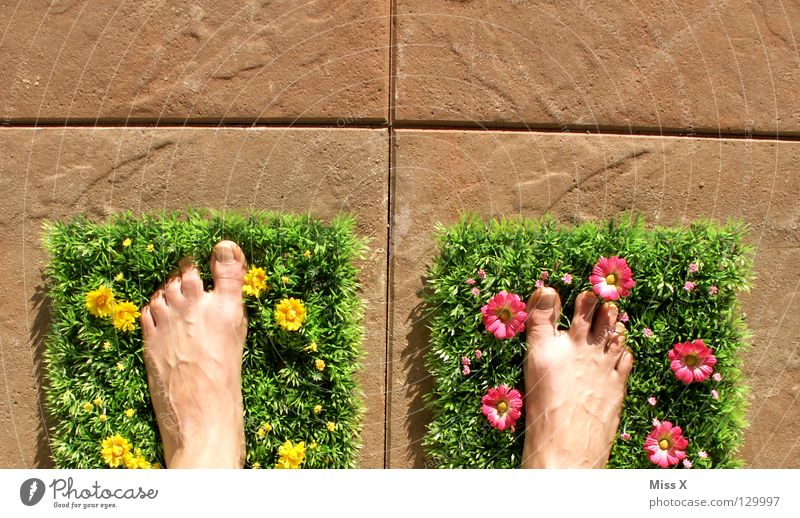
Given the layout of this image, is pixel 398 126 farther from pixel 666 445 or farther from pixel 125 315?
pixel 666 445

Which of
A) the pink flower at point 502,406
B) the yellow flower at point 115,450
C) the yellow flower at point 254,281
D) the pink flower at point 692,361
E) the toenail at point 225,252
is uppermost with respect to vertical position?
the toenail at point 225,252

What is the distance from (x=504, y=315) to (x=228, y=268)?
37.3 inches

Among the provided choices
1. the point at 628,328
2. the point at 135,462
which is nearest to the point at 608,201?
the point at 628,328

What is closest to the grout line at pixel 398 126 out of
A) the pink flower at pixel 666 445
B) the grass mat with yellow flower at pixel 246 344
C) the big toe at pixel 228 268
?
the grass mat with yellow flower at pixel 246 344

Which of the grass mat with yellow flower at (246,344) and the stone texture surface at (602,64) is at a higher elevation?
the stone texture surface at (602,64)

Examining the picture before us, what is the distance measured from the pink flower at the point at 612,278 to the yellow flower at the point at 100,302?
161cm

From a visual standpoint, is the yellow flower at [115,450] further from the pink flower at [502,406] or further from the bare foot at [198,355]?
the pink flower at [502,406]

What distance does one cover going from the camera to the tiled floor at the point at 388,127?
241cm

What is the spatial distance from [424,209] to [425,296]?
311mm

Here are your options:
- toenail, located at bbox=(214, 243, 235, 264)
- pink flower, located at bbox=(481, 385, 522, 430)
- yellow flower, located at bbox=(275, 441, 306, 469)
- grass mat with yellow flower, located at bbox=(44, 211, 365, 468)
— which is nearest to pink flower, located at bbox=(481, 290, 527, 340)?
pink flower, located at bbox=(481, 385, 522, 430)

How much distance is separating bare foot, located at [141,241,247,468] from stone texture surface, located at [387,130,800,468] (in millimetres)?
547

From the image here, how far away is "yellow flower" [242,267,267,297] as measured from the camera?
7.45 ft

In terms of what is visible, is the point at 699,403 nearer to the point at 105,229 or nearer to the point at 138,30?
the point at 105,229

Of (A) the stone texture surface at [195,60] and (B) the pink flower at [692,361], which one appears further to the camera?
(A) the stone texture surface at [195,60]
